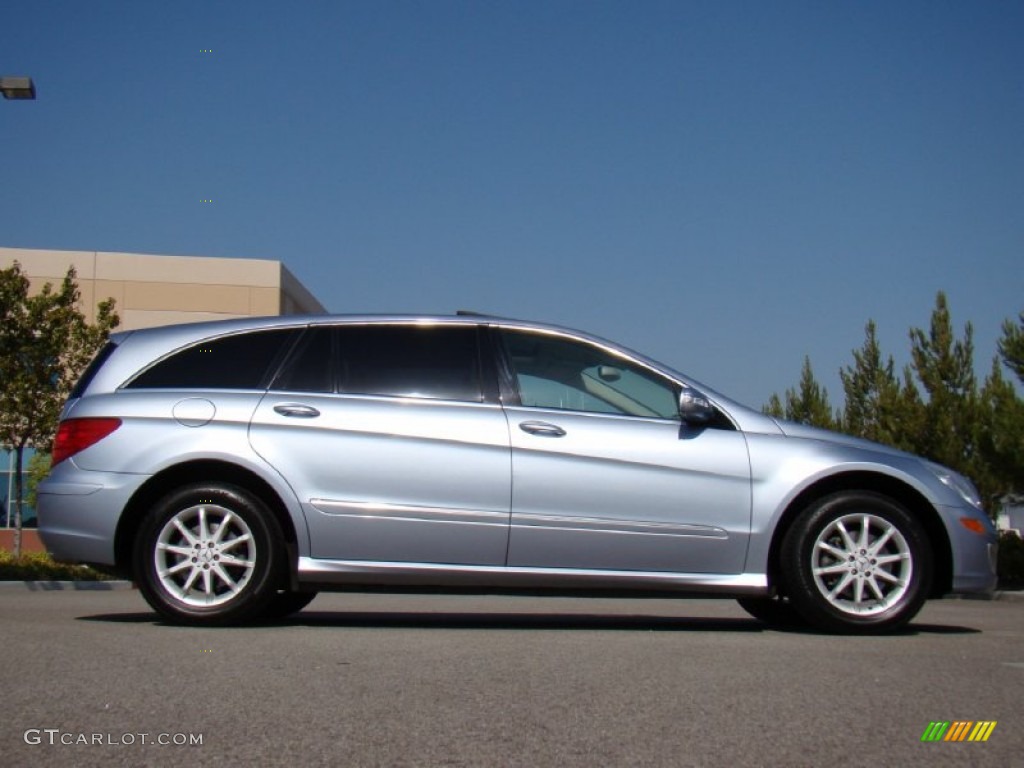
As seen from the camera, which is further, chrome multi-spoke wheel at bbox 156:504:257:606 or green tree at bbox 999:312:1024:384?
green tree at bbox 999:312:1024:384

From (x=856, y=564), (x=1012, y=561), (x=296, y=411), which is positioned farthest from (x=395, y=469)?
(x=1012, y=561)

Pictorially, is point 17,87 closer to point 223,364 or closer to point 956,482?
point 223,364

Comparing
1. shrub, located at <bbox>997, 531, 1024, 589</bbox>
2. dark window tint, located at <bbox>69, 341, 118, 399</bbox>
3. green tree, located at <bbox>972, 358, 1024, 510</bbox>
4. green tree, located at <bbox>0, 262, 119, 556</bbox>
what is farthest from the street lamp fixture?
green tree, located at <bbox>972, 358, 1024, 510</bbox>

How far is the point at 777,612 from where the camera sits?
8.09 m

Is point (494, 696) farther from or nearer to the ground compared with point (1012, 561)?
farther from the ground

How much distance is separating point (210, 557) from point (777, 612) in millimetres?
3293

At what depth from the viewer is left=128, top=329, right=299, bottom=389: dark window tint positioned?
7.43 meters

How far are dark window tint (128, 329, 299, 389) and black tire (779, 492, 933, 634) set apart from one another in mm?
2912

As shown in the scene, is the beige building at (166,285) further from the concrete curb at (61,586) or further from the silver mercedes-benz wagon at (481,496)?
the silver mercedes-benz wagon at (481,496)

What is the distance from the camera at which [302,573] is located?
708 cm

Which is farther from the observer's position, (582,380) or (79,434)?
(582,380)

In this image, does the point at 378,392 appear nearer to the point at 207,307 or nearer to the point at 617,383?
the point at 617,383

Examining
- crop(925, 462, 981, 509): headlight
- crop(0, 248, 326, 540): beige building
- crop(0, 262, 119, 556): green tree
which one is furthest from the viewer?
crop(0, 248, 326, 540): beige building

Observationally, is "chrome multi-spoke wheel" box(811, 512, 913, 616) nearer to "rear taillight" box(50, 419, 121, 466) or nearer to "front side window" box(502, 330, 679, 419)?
"front side window" box(502, 330, 679, 419)
